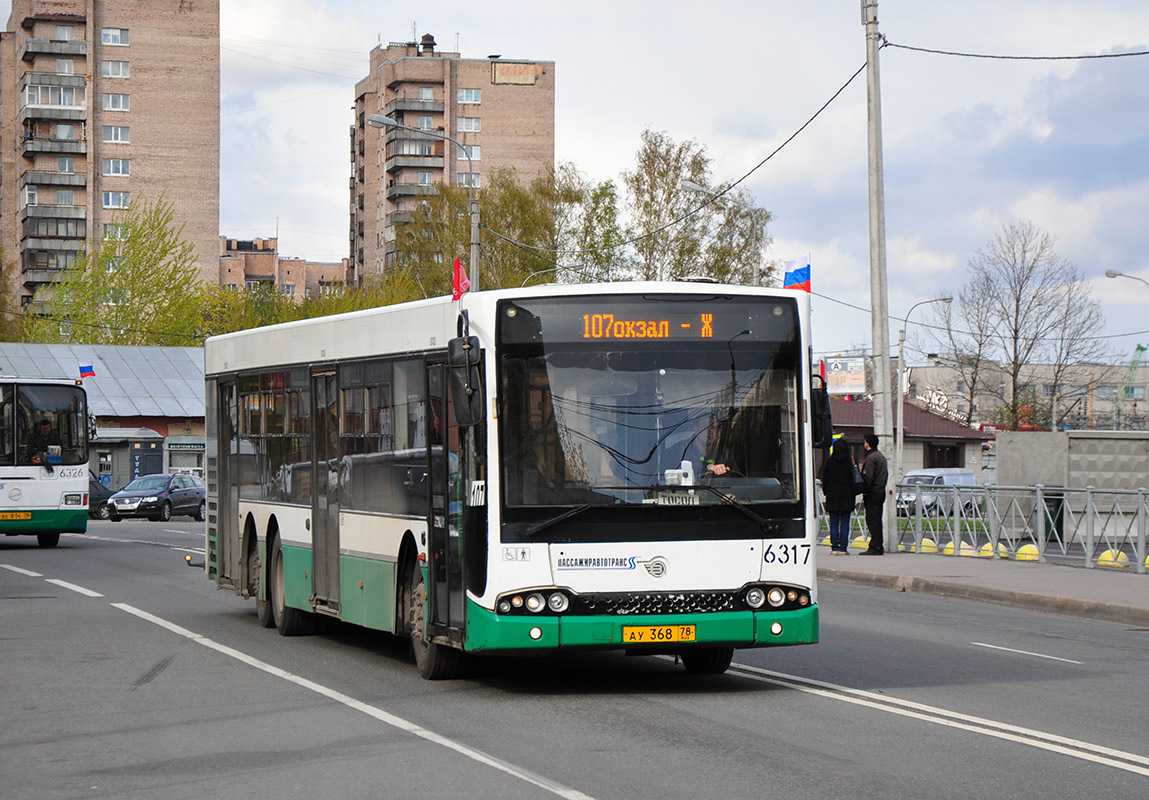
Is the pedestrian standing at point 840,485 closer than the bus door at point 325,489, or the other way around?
the bus door at point 325,489

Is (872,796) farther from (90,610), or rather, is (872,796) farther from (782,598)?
(90,610)

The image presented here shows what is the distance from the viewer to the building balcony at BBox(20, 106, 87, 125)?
104750 millimetres

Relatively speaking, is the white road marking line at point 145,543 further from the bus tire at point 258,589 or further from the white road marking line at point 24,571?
the bus tire at point 258,589

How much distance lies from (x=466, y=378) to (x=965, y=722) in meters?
3.69

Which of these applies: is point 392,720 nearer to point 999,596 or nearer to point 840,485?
point 999,596

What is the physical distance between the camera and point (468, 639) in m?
10.5

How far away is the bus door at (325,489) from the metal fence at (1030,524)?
41.3 ft

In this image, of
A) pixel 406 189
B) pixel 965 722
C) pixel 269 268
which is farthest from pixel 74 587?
pixel 269 268

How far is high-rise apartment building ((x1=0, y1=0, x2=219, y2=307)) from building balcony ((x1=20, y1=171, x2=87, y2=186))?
65mm

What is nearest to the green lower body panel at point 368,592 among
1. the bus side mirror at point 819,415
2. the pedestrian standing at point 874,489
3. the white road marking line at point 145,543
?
the bus side mirror at point 819,415

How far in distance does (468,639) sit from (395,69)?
372ft

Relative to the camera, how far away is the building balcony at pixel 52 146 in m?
105

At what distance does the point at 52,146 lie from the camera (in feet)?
344

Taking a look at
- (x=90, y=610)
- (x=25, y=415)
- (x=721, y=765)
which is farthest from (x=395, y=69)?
(x=721, y=765)
